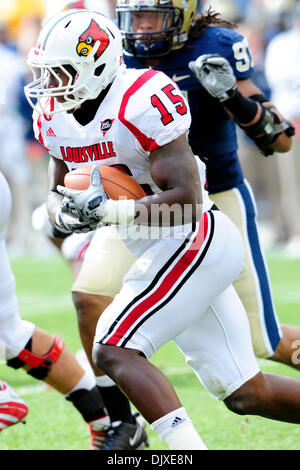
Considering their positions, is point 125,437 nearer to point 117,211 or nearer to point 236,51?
point 117,211

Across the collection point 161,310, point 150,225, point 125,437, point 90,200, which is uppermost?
point 90,200

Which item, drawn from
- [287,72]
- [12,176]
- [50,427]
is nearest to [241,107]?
[50,427]


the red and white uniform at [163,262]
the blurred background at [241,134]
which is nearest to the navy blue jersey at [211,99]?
the red and white uniform at [163,262]

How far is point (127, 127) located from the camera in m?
2.77

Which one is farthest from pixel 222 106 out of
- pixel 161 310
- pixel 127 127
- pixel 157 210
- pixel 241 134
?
pixel 241 134

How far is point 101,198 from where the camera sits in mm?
2695

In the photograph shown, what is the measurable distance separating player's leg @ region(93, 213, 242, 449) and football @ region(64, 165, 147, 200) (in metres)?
0.21

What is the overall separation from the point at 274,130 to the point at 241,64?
0.29 m

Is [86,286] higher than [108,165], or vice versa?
[108,165]

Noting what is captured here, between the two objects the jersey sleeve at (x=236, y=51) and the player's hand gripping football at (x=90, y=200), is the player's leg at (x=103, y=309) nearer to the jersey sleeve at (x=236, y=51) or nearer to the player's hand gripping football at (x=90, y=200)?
the player's hand gripping football at (x=90, y=200)

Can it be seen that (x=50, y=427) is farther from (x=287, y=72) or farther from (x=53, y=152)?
(x=287, y=72)

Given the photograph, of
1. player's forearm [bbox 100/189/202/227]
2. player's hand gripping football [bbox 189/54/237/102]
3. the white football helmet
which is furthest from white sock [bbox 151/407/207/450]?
player's hand gripping football [bbox 189/54/237/102]

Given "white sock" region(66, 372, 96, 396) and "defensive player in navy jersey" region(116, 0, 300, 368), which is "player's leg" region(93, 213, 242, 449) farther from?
"white sock" region(66, 372, 96, 396)

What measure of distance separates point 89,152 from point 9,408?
933mm
